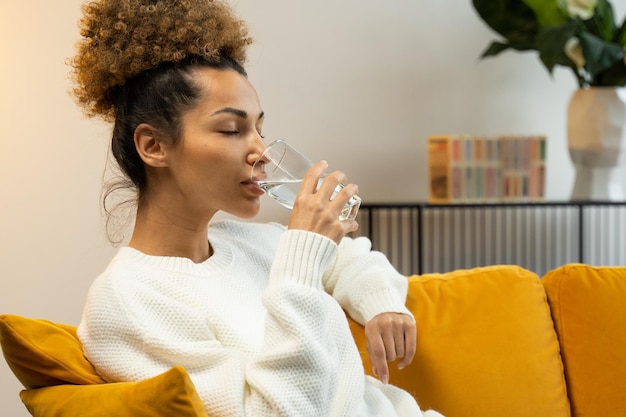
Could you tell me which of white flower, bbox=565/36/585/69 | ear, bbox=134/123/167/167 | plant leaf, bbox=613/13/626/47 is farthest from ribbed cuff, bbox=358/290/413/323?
plant leaf, bbox=613/13/626/47

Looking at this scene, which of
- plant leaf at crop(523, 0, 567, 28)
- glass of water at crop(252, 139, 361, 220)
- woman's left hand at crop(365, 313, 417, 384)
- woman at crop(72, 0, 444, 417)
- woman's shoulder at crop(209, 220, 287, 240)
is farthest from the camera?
plant leaf at crop(523, 0, 567, 28)

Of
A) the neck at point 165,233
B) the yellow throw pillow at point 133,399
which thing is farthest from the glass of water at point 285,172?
the yellow throw pillow at point 133,399

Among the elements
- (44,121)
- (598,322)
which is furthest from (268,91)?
(598,322)

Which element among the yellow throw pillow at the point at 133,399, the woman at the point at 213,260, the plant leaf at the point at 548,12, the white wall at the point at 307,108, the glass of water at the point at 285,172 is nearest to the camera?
the yellow throw pillow at the point at 133,399

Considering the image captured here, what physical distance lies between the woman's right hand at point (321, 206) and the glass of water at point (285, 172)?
0.03 meters

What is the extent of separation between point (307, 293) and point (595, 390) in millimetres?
788

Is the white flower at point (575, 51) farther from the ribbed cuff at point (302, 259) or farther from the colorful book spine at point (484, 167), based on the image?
the ribbed cuff at point (302, 259)

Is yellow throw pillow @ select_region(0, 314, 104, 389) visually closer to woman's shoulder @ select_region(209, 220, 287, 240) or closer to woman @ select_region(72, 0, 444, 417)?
woman @ select_region(72, 0, 444, 417)

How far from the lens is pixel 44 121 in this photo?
8.99 feet

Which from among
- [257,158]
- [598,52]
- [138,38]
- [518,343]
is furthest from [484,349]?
[598,52]

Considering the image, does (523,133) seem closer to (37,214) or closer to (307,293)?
(37,214)

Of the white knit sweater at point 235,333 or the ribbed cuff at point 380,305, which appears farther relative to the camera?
the ribbed cuff at point 380,305

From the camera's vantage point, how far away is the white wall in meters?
2.72

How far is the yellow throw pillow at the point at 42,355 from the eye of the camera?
1250 millimetres
